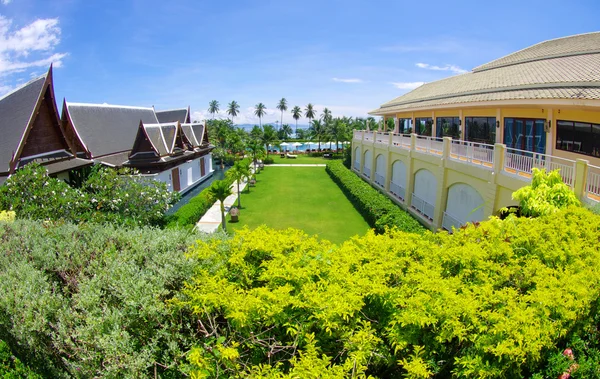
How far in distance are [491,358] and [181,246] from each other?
4.58 metres

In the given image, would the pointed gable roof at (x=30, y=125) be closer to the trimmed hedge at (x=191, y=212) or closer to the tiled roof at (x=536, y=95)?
the trimmed hedge at (x=191, y=212)

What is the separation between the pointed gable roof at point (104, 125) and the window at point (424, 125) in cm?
2310

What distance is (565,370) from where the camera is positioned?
12.4 ft

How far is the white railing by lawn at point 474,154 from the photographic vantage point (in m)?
13.8

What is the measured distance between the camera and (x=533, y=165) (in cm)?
1131

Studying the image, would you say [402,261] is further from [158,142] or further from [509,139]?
[158,142]

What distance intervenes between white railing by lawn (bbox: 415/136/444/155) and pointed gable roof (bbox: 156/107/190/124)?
91.0ft

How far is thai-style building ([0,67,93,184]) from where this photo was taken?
14.3 m

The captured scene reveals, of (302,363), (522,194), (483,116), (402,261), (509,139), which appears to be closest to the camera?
(302,363)

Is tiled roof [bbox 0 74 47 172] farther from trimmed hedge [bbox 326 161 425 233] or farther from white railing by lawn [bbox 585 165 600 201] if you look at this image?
white railing by lawn [bbox 585 165 600 201]

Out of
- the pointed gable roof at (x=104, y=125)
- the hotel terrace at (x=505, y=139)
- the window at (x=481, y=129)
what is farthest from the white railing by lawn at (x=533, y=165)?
the pointed gable roof at (x=104, y=125)

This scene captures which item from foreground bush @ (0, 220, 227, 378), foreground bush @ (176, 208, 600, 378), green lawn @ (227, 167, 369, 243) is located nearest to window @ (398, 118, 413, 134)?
green lawn @ (227, 167, 369, 243)

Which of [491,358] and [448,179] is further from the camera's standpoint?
[448,179]

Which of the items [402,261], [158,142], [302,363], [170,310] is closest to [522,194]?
[402,261]
